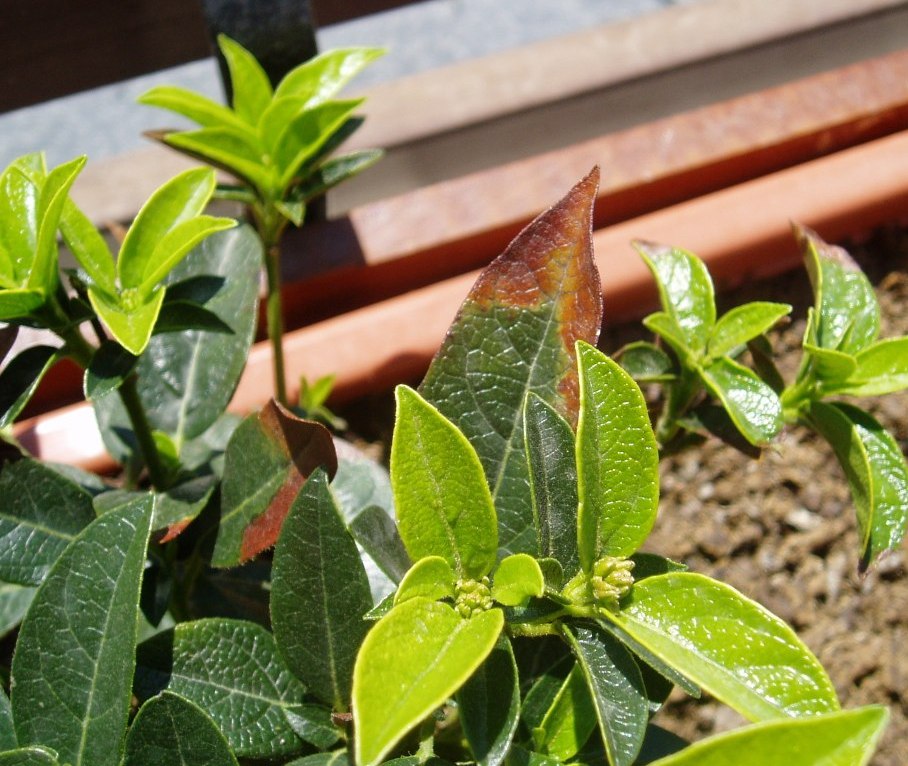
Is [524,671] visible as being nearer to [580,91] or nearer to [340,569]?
[340,569]

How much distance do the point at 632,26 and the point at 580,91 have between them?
0.16 metres

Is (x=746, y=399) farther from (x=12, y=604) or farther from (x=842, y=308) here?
(x=12, y=604)

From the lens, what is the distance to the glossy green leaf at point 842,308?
2.41 ft

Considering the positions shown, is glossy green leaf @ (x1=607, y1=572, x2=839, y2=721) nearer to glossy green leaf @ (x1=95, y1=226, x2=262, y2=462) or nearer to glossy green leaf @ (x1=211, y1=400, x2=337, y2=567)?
glossy green leaf @ (x1=211, y1=400, x2=337, y2=567)

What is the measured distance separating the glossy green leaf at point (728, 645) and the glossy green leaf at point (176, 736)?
26 centimetres

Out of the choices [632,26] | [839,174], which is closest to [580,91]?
[632,26]

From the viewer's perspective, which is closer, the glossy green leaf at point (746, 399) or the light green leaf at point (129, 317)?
the light green leaf at point (129, 317)

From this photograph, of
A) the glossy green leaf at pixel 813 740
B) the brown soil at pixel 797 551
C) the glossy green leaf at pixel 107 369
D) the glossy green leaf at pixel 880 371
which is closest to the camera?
the glossy green leaf at pixel 813 740

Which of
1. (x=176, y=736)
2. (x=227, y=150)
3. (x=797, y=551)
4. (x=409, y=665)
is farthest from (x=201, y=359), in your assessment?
(x=797, y=551)

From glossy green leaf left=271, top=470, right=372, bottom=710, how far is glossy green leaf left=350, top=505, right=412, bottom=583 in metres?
0.03

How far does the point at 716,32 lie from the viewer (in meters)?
1.45

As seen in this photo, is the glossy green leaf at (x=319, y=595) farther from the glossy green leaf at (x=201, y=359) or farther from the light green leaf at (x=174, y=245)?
the glossy green leaf at (x=201, y=359)

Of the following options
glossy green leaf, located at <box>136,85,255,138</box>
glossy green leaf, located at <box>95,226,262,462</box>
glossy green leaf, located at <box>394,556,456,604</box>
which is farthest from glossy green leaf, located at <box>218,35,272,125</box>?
glossy green leaf, located at <box>394,556,456,604</box>

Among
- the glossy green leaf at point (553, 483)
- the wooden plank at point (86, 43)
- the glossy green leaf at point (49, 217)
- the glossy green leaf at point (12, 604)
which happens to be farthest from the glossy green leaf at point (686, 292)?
the wooden plank at point (86, 43)
